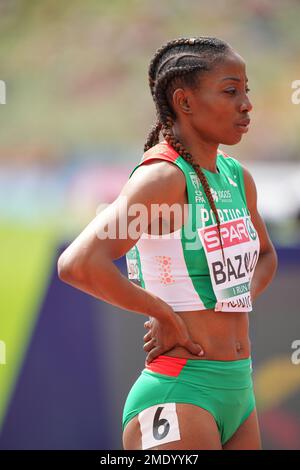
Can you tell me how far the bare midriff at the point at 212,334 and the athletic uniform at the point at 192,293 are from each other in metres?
0.02

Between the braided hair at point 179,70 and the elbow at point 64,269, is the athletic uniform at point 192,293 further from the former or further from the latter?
the elbow at point 64,269

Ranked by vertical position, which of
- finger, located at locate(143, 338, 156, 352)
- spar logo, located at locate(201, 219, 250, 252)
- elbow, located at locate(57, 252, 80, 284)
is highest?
spar logo, located at locate(201, 219, 250, 252)

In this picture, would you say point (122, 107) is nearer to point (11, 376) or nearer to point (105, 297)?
point (11, 376)

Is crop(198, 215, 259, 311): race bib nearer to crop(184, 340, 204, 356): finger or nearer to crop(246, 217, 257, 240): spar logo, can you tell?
crop(246, 217, 257, 240): spar logo

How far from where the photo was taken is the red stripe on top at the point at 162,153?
260 centimetres

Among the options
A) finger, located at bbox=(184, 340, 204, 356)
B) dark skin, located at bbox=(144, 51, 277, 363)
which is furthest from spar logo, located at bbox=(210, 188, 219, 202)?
finger, located at bbox=(184, 340, 204, 356)

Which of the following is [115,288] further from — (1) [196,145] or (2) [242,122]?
(2) [242,122]

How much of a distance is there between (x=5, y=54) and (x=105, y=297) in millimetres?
9945

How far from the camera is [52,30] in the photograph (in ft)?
39.7

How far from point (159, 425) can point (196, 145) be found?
919 mm

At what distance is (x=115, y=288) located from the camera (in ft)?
8.01

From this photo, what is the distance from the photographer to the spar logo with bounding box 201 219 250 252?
260cm

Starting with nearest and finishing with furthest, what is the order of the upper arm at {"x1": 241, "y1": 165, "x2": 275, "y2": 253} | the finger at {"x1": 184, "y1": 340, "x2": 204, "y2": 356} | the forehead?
the finger at {"x1": 184, "y1": 340, "x2": 204, "y2": 356}
the forehead
the upper arm at {"x1": 241, "y1": 165, "x2": 275, "y2": 253}

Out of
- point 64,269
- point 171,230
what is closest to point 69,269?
point 64,269
